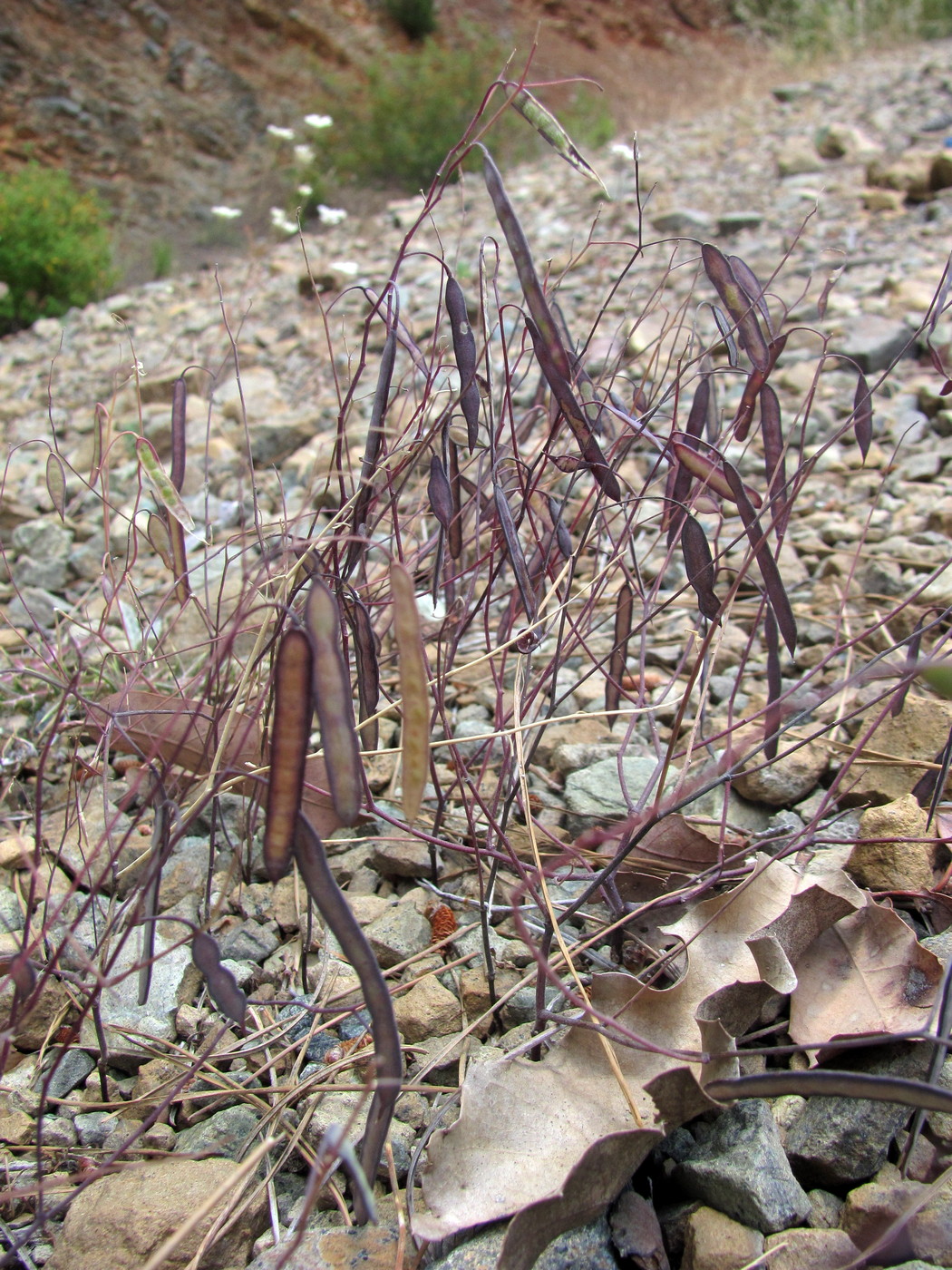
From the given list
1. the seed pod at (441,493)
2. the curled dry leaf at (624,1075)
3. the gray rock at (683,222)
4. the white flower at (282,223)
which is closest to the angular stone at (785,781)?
the curled dry leaf at (624,1075)

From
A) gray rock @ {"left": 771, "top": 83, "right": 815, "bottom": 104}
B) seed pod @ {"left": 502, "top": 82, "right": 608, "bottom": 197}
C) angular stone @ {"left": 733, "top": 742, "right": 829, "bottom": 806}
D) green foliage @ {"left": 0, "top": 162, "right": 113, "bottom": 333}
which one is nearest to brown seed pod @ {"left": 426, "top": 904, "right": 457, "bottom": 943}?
angular stone @ {"left": 733, "top": 742, "right": 829, "bottom": 806}

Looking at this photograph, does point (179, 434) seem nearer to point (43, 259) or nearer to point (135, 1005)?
point (135, 1005)

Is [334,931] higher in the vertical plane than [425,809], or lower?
higher

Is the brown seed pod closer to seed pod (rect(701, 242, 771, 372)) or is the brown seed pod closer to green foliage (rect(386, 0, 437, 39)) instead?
seed pod (rect(701, 242, 771, 372))

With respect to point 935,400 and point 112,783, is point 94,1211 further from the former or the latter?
point 935,400

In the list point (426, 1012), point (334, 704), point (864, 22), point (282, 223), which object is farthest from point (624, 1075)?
point (864, 22)

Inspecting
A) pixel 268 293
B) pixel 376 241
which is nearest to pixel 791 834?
pixel 268 293

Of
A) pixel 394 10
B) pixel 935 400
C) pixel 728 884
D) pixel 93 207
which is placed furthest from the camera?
pixel 394 10
